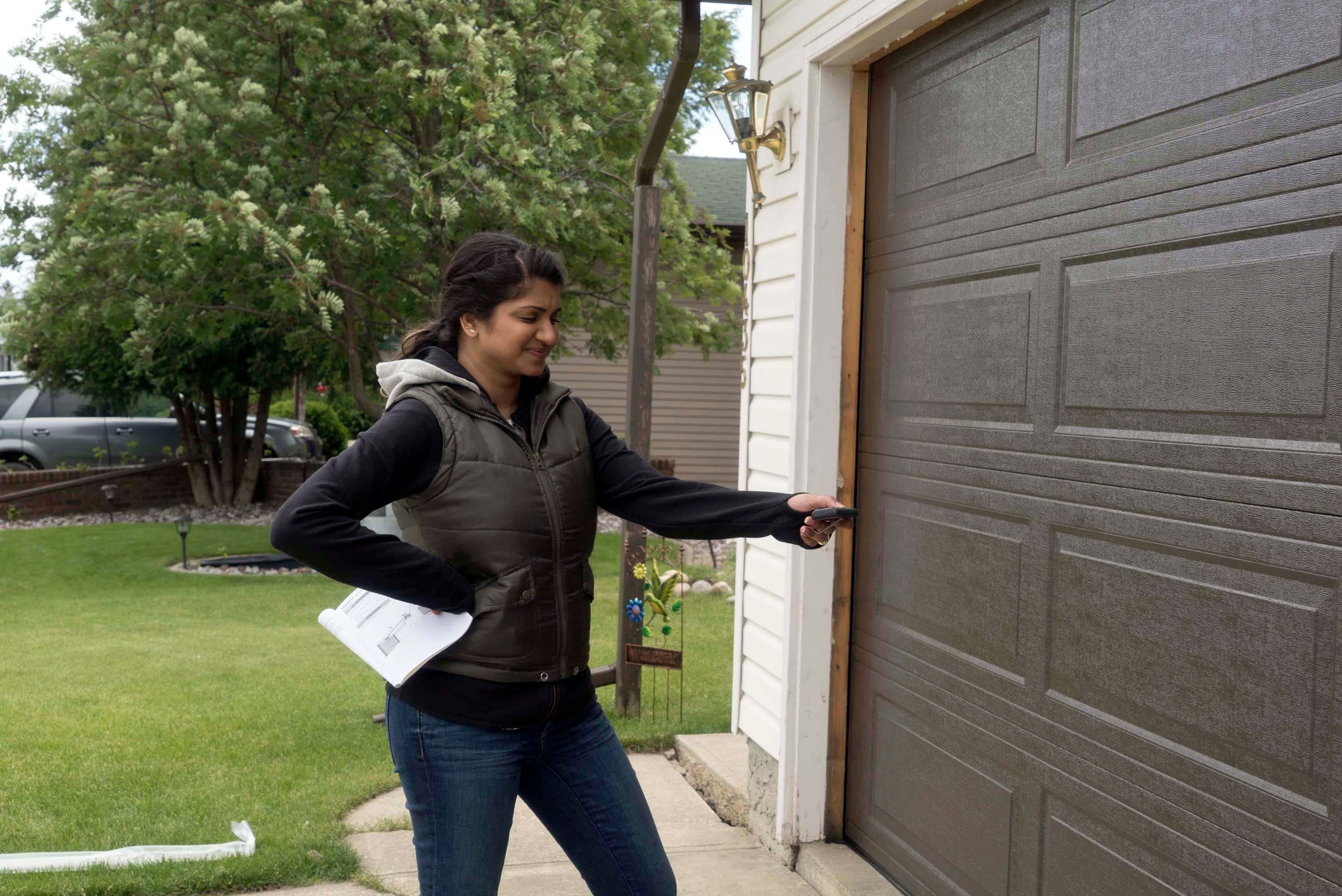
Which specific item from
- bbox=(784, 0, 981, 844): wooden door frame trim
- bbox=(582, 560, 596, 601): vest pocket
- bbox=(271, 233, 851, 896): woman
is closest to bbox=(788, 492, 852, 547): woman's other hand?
bbox=(271, 233, 851, 896): woman

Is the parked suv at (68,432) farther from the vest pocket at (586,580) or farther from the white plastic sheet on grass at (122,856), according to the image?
the vest pocket at (586,580)

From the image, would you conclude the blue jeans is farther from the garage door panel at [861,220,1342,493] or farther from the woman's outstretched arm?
the garage door panel at [861,220,1342,493]

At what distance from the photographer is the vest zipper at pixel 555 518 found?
2.43m

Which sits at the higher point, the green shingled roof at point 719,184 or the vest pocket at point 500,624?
the green shingled roof at point 719,184

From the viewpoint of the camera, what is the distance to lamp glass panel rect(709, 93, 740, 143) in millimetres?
4406

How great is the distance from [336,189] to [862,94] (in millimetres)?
8655

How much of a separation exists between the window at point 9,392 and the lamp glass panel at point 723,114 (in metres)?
15.0

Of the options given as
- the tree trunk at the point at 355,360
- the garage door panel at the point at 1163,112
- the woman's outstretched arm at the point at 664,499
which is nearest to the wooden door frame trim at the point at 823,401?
the garage door panel at the point at 1163,112

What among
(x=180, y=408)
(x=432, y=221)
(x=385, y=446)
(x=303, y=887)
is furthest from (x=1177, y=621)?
(x=180, y=408)

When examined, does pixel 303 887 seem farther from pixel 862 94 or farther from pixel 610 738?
pixel 862 94

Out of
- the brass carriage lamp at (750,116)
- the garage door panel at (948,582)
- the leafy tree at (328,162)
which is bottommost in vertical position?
the garage door panel at (948,582)

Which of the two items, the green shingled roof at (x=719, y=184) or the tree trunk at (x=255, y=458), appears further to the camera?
the green shingled roof at (x=719, y=184)

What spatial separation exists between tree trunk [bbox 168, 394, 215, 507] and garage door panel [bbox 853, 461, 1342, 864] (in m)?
14.2

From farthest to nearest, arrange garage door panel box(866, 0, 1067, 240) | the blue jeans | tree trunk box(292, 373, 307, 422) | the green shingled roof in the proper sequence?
tree trunk box(292, 373, 307, 422) < the green shingled roof < garage door panel box(866, 0, 1067, 240) < the blue jeans
